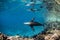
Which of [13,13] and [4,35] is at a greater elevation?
[13,13]

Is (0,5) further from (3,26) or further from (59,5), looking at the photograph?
(59,5)

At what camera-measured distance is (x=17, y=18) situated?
9.57ft

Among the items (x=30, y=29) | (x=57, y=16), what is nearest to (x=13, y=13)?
(x=30, y=29)

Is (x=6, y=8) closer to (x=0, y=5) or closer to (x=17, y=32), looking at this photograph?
(x=0, y=5)

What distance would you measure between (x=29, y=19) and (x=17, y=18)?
16 centimetres

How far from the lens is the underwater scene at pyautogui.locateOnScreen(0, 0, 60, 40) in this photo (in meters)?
2.86

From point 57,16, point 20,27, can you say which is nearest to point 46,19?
point 57,16

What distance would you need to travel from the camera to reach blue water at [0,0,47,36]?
2.87 meters

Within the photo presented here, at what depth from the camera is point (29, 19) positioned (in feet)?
9.48

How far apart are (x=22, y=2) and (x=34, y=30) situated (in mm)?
412

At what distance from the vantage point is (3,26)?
289 centimetres

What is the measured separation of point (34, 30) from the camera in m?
2.87

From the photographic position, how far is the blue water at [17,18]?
2871 millimetres

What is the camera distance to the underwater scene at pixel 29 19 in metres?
2.86
